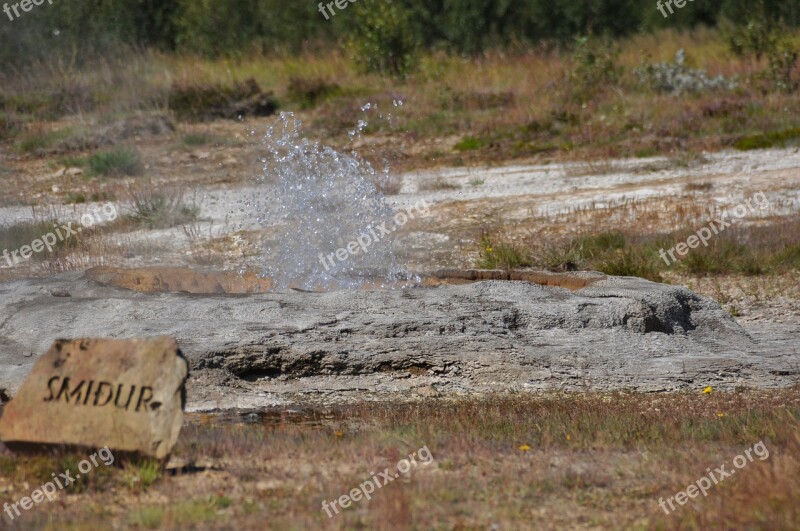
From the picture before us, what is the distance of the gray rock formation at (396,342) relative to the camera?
25.0 ft

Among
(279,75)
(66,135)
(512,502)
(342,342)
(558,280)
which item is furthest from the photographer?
(279,75)

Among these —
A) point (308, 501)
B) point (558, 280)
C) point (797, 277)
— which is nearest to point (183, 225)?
point (558, 280)

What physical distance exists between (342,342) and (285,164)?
4978mm

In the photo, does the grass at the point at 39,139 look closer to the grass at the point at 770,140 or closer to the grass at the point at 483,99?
the grass at the point at 483,99

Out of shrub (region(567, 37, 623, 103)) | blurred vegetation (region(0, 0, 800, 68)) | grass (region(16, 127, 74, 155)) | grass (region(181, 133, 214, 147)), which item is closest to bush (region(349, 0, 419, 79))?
blurred vegetation (region(0, 0, 800, 68))

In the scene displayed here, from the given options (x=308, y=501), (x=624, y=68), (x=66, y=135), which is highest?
(x=308, y=501)

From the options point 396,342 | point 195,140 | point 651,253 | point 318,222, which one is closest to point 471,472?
point 396,342

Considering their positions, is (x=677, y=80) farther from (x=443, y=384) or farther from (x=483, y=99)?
(x=443, y=384)

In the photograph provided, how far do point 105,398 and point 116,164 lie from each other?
13693mm

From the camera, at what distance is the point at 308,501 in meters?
4.74

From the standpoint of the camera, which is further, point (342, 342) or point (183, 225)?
point (183, 225)

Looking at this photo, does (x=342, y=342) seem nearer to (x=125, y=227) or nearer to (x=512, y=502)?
(x=512, y=502)

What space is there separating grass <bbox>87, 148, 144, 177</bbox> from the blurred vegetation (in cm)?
748

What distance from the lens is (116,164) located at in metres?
18.2
